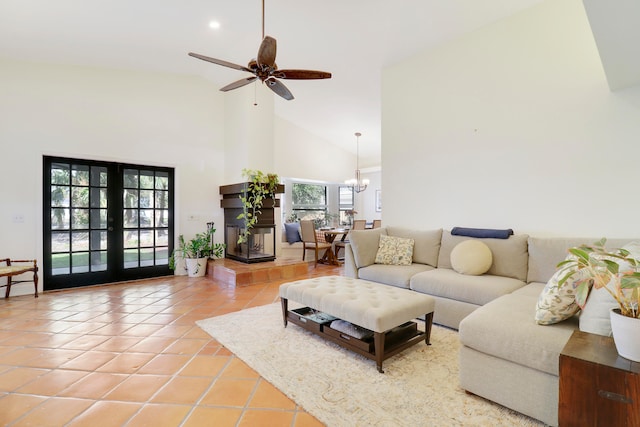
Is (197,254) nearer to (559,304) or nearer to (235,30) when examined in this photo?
(235,30)

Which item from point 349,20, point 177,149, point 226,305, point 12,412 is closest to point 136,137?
point 177,149

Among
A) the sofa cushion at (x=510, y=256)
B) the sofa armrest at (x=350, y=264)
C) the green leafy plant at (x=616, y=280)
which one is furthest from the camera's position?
the sofa armrest at (x=350, y=264)

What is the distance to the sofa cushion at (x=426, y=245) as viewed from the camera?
3660 millimetres

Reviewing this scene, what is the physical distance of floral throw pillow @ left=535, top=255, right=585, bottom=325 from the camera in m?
1.70

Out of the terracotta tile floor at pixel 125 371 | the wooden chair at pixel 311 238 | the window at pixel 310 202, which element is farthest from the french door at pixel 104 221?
the window at pixel 310 202

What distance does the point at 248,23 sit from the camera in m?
3.89

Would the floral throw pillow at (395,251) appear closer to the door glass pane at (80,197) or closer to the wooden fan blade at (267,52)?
the wooden fan blade at (267,52)

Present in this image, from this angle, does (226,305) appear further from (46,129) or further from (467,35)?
(467,35)

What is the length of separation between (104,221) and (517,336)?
536 centimetres

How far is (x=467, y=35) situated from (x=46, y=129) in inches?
220

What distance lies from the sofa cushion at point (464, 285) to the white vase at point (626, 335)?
1343 mm

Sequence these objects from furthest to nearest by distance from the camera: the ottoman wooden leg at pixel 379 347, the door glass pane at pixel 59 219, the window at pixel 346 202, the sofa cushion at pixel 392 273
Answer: the window at pixel 346 202 → the door glass pane at pixel 59 219 → the sofa cushion at pixel 392 273 → the ottoman wooden leg at pixel 379 347

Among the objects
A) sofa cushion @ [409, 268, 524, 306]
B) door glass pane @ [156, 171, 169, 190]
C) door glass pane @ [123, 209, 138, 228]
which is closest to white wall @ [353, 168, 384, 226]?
door glass pane @ [156, 171, 169, 190]

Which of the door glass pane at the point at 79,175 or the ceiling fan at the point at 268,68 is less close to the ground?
the ceiling fan at the point at 268,68
